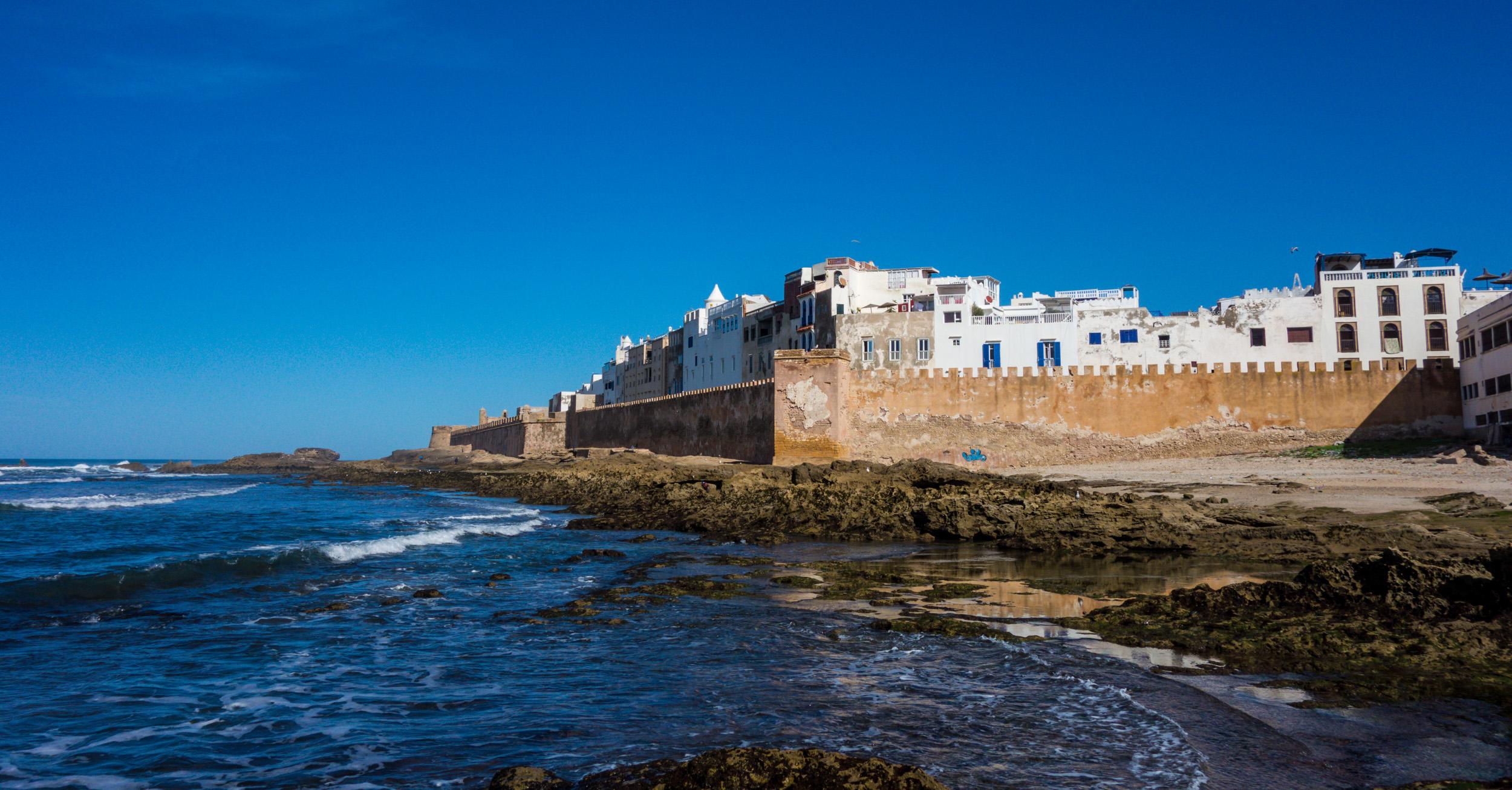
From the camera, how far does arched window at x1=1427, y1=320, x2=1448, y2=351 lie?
3900 centimetres

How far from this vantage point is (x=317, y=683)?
5875mm

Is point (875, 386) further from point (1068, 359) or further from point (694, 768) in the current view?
point (694, 768)

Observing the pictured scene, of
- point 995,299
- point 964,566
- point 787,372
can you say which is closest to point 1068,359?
point 995,299

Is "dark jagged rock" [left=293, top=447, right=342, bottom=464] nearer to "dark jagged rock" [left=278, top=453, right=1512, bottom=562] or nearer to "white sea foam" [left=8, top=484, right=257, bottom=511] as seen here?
"white sea foam" [left=8, top=484, right=257, bottom=511]

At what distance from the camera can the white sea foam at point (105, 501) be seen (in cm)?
2648

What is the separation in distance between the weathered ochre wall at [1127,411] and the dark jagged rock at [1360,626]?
22.7m

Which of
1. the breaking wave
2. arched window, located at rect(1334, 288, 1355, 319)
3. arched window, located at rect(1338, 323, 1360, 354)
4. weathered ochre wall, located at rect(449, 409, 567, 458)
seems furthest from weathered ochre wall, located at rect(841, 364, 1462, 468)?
weathered ochre wall, located at rect(449, 409, 567, 458)

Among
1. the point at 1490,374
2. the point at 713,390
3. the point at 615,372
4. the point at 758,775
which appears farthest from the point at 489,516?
the point at 615,372

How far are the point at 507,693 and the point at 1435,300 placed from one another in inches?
1791

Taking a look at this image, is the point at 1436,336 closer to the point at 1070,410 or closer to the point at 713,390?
the point at 1070,410

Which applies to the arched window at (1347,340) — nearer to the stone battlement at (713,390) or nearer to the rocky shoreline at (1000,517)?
the stone battlement at (713,390)

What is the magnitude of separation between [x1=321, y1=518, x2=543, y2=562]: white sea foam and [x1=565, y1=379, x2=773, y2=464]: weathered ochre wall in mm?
13637

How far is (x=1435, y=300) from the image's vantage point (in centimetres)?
3922

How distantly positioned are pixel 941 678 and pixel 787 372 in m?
24.8
